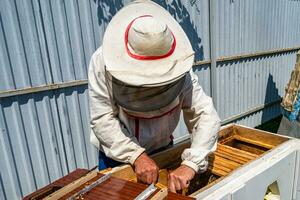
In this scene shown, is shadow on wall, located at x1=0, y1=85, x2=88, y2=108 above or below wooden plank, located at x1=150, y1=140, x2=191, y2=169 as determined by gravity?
above

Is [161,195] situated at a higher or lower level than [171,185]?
Result: higher

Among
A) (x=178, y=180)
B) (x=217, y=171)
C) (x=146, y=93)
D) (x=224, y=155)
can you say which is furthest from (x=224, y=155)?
(x=146, y=93)

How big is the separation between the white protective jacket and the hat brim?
0.72ft

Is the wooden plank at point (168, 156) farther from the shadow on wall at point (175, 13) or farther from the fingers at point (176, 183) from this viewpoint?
the shadow on wall at point (175, 13)

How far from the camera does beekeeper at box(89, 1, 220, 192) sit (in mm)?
1469

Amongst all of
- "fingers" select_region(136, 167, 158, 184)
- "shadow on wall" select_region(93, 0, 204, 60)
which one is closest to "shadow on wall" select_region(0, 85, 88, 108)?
"shadow on wall" select_region(93, 0, 204, 60)

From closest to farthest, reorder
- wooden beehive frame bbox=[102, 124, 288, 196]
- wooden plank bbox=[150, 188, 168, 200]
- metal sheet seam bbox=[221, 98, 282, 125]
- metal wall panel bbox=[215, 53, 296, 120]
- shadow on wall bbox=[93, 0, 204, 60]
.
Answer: wooden plank bbox=[150, 188, 168, 200] → wooden beehive frame bbox=[102, 124, 288, 196] → shadow on wall bbox=[93, 0, 204, 60] → metal wall panel bbox=[215, 53, 296, 120] → metal sheet seam bbox=[221, 98, 282, 125]

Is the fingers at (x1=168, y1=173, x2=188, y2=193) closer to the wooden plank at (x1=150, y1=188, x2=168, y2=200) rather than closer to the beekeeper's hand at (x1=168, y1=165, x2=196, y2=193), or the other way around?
the beekeeper's hand at (x1=168, y1=165, x2=196, y2=193)

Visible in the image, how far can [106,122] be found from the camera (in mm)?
1802

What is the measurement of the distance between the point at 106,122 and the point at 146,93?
0.35 m

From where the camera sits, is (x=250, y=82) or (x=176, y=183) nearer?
(x=176, y=183)

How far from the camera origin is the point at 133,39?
1.47 meters

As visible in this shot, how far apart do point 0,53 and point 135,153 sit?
78.0 inches

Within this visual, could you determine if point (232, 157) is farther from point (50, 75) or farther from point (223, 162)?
point (50, 75)
